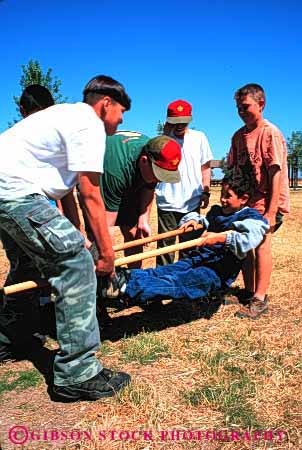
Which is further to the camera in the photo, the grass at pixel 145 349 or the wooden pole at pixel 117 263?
the grass at pixel 145 349

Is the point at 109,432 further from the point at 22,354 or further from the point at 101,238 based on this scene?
the point at 22,354

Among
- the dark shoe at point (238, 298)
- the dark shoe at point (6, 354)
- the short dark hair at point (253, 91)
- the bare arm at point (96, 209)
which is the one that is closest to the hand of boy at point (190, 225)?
the dark shoe at point (238, 298)

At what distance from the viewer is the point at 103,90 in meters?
3.00

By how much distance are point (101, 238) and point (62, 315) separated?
538mm

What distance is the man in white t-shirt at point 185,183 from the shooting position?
483 cm

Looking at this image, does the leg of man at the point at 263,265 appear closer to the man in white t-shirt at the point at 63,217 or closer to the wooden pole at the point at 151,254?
the wooden pole at the point at 151,254

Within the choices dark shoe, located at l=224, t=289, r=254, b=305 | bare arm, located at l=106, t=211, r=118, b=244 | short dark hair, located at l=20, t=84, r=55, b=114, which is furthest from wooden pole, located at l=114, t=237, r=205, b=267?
short dark hair, located at l=20, t=84, r=55, b=114

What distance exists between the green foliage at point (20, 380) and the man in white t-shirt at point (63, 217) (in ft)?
0.86

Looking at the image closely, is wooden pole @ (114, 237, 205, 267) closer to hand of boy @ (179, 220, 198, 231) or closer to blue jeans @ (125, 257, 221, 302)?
blue jeans @ (125, 257, 221, 302)

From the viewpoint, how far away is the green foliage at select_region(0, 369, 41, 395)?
3.10 metres

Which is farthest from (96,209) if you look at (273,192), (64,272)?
(273,192)

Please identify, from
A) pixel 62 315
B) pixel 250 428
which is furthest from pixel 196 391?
pixel 62 315

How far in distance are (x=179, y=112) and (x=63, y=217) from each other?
227cm

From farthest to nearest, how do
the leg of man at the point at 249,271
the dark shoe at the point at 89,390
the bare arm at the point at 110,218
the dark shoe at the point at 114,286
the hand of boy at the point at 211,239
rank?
1. the leg of man at the point at 249,271
2. the bare arm at the point at 110,218
3. the hand of boy at the point at 211,239
4. the dark shoe at the point at 114,286
5. the dark shoe at the point at 89,390
